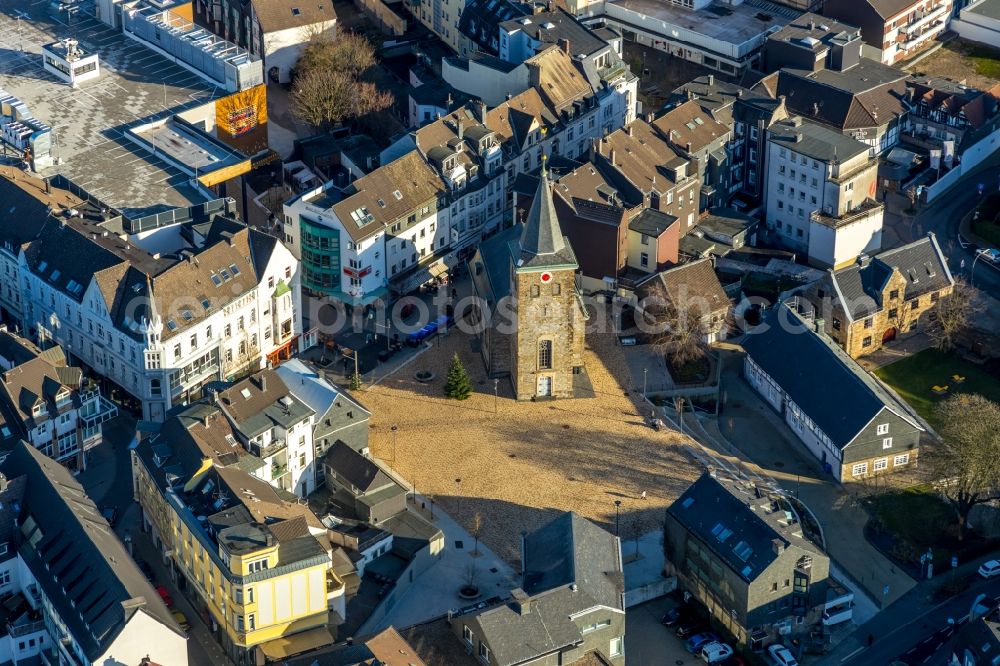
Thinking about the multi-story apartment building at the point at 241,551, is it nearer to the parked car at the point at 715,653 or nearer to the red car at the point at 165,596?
the red car at the point at 165,596

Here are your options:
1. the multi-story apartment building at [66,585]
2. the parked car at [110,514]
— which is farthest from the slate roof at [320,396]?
the multi-story apartment building at [66,585]

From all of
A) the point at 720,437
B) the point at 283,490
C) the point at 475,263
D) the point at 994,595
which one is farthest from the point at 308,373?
the point at 994,595

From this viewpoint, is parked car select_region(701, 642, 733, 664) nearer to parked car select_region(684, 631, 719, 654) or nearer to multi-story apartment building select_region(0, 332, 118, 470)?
parked car select_region(684, 631, 719, 654)

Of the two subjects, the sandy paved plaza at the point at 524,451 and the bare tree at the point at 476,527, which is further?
the sandy paved plaza at the point at 524,451

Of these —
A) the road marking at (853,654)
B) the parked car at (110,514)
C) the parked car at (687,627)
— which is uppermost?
the parked car at (110,514)

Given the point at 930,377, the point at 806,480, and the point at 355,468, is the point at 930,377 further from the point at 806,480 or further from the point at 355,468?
the point at 355,468

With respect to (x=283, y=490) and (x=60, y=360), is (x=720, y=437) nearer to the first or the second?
(x=283, y=490)

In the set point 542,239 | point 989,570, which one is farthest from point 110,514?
point 989,570
